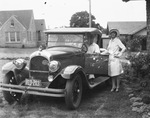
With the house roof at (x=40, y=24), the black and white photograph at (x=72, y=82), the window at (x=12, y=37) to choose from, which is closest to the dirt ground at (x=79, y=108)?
the black and white photograph at (x=72, y=82)

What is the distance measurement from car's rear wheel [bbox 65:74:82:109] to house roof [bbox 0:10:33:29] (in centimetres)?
3737

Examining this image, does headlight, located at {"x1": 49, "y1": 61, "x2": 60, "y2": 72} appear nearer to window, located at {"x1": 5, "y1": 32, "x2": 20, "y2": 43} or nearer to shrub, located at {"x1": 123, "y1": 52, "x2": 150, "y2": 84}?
shrub, located at {"x1": 123, "y1": 52, "x2": 150, "y2": 84}

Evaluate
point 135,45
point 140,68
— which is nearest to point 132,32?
point 135,45

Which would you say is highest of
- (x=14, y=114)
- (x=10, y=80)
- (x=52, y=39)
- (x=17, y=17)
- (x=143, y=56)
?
(x=17, y=17)

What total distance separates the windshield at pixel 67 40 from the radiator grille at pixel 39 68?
123 centimetres

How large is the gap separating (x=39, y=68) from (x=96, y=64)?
1.74 m

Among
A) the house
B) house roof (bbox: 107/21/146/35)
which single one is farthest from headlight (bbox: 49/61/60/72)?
the house

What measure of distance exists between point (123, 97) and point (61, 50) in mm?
2086

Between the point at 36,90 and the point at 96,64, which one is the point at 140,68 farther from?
the point at 36,90

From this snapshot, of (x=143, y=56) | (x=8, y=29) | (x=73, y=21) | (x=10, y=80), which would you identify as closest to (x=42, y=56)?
(x=10, y=80)

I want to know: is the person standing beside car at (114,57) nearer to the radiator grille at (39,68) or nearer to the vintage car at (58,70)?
the vintage car at (58,70)

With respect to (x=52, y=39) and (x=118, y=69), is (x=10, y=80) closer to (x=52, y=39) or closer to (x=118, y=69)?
(x=52, y=39)

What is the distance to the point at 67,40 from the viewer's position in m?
6.82

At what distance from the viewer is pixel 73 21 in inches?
2473
